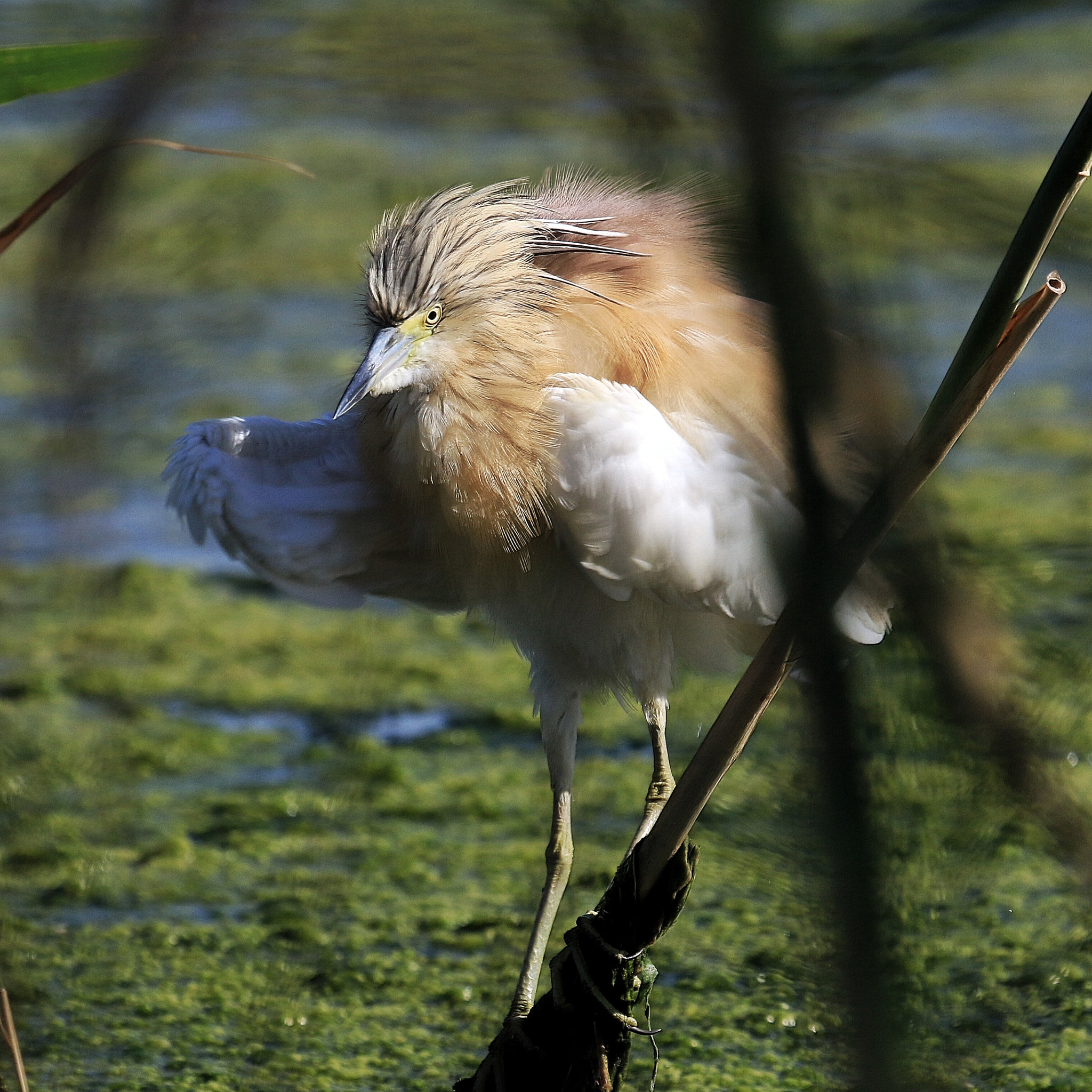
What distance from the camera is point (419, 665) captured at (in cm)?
284

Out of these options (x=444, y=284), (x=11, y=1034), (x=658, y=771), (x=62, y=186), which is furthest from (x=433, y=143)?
(x=658, y=771)

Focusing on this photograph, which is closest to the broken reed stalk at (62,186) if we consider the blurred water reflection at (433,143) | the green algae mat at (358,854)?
the blurred water reflection at (433,143)

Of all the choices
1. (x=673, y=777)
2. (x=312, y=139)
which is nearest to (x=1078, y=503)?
(x=673, y=777)

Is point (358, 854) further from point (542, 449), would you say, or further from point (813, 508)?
point (813, 508)

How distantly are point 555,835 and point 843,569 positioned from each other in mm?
1514

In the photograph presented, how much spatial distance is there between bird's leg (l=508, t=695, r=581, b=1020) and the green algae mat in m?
0.05

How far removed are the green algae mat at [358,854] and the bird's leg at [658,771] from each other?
38 mm

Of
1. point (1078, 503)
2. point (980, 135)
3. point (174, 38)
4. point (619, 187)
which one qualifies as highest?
point (1078, 503)

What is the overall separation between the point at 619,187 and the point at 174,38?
1290mm

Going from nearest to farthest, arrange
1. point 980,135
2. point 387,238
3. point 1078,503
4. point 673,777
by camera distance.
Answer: point 980,135 < point 387,238 < point 673,777 < point 1078,503

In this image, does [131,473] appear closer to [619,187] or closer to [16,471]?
[619,187]

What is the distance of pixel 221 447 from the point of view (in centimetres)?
162

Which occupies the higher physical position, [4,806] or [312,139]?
[312,139]

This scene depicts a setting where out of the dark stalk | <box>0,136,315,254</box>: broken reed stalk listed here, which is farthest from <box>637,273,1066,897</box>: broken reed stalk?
<box>0,136,315,254</box>: broken reed stalk
